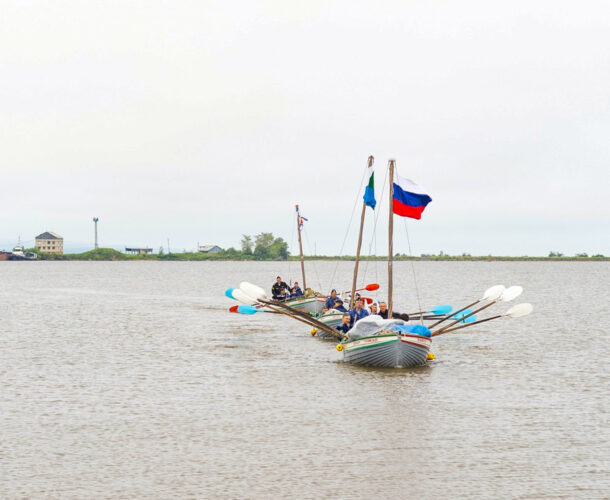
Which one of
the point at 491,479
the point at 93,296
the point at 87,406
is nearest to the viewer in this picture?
the point at 491,479

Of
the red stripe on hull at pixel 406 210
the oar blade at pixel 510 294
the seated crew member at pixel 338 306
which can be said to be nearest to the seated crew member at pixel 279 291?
the seated crew member at pixel 338 306

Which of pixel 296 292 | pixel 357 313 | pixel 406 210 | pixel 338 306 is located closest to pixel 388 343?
pixel 357 313

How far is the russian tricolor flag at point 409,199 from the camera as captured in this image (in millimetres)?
31844

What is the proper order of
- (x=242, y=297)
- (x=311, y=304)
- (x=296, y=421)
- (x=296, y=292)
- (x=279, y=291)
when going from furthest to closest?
(x=279, y=291)
(x=296, y=292)
(x=311, y=304)
(x=242, y=297)
(x=296, y=421)

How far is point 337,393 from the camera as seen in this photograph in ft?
86.0

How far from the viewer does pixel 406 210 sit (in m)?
32.0

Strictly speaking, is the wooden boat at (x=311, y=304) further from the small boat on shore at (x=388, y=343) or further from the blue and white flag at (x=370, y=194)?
the small boat on shore at (x=388, y=343)

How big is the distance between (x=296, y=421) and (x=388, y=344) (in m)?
9.12

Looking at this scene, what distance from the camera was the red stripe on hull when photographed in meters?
31.8

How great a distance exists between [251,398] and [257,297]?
1113 centimetres

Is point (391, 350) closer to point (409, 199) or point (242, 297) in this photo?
point (409, 199)

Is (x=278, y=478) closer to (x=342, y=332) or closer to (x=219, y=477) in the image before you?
(x=219, y=477)

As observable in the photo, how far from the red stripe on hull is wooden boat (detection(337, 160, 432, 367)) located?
147cm

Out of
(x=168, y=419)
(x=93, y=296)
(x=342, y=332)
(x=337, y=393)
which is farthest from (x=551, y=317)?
(x=93, y=296)
